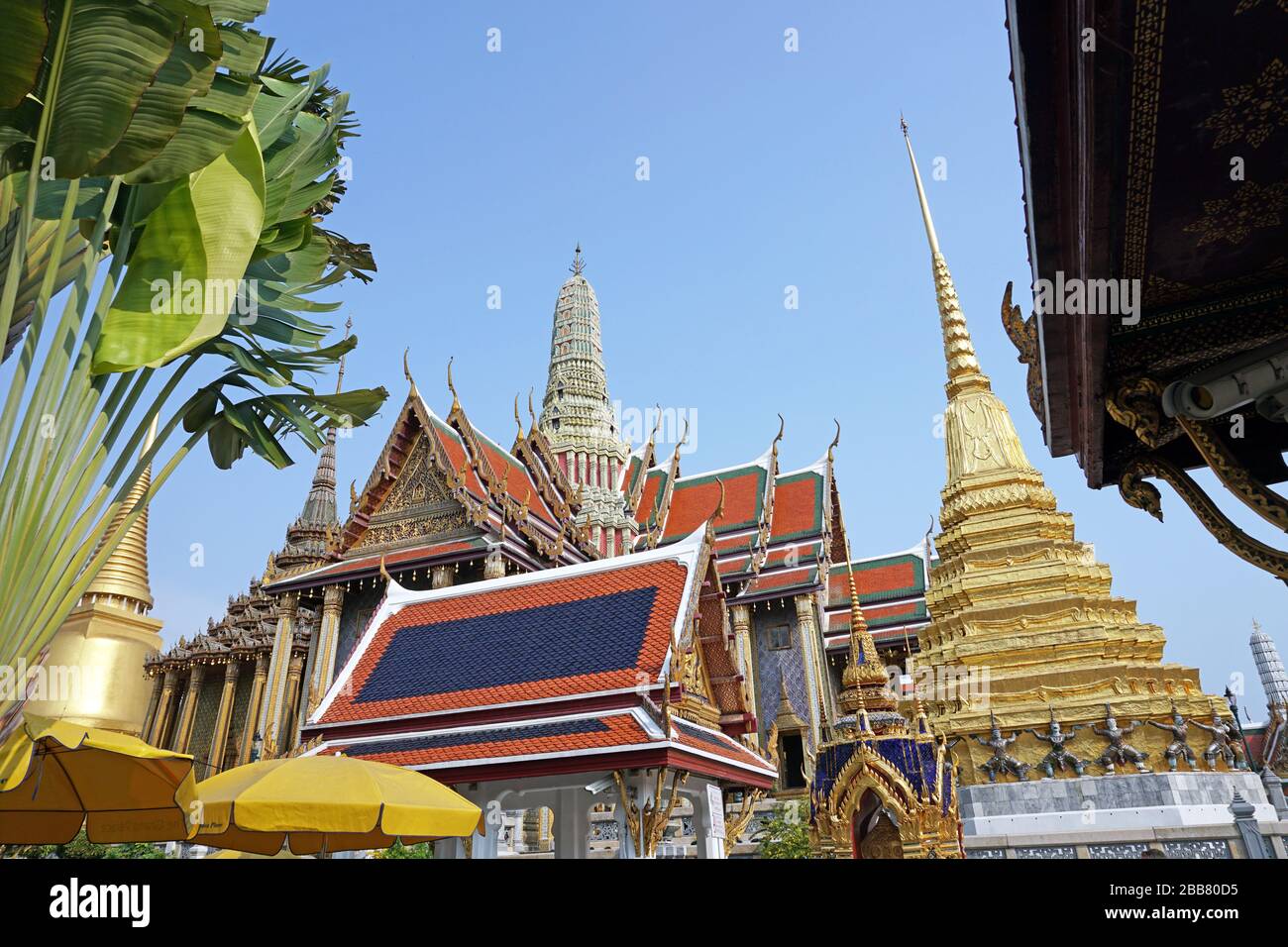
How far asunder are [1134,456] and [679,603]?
491 cm

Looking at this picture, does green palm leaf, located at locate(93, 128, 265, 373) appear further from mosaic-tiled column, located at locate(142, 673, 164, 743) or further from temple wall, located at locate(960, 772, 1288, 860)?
mosaic-tiled column, located at locate(142, 673, 164, 743)

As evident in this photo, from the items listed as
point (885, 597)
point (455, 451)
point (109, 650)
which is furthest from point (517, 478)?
point (885, 597)

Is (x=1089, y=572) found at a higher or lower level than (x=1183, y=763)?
higher

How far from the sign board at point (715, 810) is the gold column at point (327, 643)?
37.9 ft

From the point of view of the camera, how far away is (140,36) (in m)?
3.43

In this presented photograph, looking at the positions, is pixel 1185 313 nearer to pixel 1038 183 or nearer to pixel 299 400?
pixel 1038 183

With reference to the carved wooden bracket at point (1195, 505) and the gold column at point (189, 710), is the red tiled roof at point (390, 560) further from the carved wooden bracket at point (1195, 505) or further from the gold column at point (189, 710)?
the carved wooden bracket at point (1195, 505)

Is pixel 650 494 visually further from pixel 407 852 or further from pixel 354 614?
pixel 407 852

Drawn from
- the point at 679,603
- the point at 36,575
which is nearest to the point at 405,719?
the point at 679,603

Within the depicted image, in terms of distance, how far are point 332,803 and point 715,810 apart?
4446 mm

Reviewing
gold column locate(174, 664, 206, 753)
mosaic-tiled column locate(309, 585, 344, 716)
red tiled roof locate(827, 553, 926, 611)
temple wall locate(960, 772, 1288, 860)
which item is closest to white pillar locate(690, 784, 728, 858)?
temple wall locate(960, 772, 1288, 860)

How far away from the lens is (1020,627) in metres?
15.3

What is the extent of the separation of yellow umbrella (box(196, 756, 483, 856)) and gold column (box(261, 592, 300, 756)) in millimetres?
13931

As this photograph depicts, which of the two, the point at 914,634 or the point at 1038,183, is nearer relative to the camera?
the point at 1038,183
